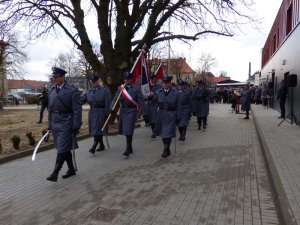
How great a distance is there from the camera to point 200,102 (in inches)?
624

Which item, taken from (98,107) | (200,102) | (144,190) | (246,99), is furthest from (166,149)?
(246,99)

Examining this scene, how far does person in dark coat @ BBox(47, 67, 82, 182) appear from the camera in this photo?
23.1ft

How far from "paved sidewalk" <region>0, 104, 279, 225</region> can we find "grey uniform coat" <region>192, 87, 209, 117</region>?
5.38 metres

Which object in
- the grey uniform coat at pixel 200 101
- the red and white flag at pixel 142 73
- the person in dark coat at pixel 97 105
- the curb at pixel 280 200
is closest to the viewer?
the curb at pixel 280 200

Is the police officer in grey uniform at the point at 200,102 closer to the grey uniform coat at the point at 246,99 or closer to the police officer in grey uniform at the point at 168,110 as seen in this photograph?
the grey uniform coat at the point at 246,99

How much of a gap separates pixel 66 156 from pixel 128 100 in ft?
8.62

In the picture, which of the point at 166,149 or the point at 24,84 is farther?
the point at 24,84

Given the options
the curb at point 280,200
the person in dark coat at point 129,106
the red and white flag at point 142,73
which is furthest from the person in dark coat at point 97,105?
the curb at point 280,200

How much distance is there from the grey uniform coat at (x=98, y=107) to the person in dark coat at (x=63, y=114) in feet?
8.75

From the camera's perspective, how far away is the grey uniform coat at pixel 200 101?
1578cm

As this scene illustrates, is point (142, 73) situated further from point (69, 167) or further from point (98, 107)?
point (69, 167)

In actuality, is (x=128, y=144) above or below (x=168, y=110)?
below

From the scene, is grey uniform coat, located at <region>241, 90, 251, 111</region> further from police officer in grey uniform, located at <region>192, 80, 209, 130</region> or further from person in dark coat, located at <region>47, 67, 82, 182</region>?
person in dark coat, located at <region>47, 67, 82, 182</region>

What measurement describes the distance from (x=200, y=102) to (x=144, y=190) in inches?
381
